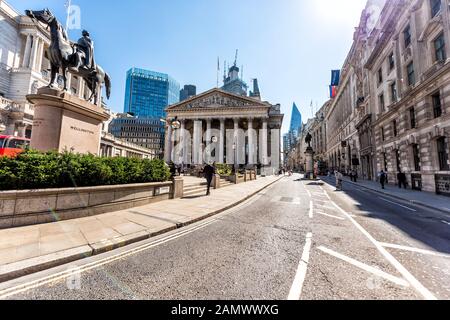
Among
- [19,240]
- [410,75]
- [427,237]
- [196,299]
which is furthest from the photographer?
[410,75]

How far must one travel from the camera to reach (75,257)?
374 cm

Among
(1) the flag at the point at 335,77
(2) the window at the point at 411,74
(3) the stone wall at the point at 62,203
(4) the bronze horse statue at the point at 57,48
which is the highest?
(1) the flag at the point at 335,77

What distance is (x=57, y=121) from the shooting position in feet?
26.5

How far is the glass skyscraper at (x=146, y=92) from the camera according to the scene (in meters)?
138

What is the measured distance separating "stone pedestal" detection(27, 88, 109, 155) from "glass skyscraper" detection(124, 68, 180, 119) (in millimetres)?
136306

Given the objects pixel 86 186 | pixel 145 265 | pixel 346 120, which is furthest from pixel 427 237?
pixel 346 120

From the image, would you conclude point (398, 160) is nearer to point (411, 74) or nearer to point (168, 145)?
point (411, 74)

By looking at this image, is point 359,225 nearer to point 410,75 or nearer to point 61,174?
point 61,174

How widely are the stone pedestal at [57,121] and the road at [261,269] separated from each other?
20.3 ft

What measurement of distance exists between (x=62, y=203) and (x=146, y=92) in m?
153

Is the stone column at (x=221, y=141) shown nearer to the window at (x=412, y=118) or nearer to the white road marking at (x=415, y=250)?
the window at (x=412, y=118)

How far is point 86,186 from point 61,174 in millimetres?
826

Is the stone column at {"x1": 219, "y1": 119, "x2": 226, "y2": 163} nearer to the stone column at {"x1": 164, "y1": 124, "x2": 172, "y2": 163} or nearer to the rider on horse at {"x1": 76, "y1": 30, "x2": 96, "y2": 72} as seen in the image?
the stone column at {"x1": 164, "y1": 124, "x2": 172, "y2": 163}

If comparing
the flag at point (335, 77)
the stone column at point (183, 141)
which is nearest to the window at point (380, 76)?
the flag at point (335, 77)
